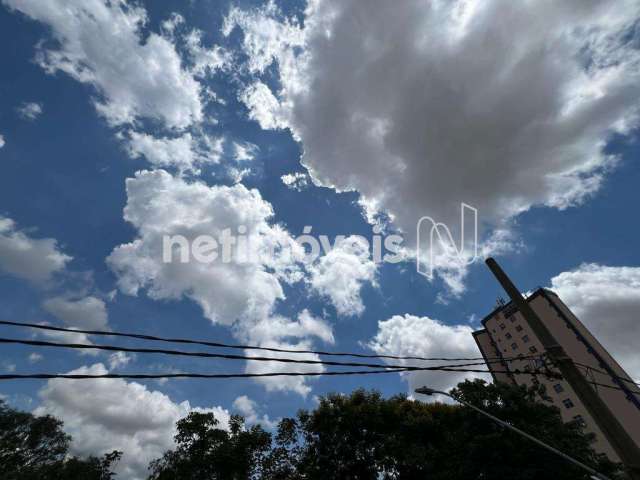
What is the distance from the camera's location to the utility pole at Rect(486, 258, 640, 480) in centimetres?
496

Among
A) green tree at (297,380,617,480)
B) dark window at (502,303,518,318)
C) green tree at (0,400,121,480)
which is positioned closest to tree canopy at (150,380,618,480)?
green tree at (297,380,617,480)

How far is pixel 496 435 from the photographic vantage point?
1683cm

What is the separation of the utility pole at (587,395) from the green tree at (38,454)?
45274 millimetres

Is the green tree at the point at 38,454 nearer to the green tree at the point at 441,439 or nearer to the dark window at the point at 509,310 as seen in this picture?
the green tree at the point at 441,439

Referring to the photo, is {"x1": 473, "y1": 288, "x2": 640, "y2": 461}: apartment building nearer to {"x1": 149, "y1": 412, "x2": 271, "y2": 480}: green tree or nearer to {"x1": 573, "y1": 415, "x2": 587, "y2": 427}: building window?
{"x1": 573, "y1": 415, "x2": 587, "y2": 427}: building window

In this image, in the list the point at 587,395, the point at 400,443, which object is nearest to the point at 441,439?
the point at 400,443

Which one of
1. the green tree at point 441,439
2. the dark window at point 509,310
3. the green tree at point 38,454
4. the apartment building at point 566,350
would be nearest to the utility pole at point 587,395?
the green tree at point 441,439

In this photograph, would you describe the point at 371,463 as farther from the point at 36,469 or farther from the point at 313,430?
the point at 36,469

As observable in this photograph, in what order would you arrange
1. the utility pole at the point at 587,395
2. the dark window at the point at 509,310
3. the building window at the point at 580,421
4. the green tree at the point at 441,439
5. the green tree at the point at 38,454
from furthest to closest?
the dark window at the point at 509,310 < the green tree at the point at 38,454 < the building window at the point at 580,421 < the green tree at the point at 441,439 < the utility pole at the point at 587,395

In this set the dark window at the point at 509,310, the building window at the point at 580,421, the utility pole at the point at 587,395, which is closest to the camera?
the utility pole at the point at 587,395

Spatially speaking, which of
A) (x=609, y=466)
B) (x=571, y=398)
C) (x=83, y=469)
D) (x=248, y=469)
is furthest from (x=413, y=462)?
(x=83, y=469)

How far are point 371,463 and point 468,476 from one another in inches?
320

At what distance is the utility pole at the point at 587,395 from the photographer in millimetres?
4965

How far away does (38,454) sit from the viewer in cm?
3912
